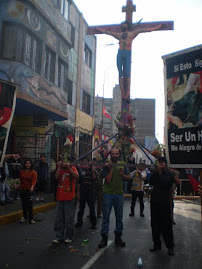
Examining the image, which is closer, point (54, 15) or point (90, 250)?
point (90, 250)

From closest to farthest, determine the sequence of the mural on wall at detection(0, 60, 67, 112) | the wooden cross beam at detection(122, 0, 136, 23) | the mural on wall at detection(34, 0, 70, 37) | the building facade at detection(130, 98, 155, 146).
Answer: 1. the wooden cross beam at detection(122, 0, 136, 23)
2. the mural on wall at detection(0, 60, 67, 112)
3. the mural on wall at detection(34, 0, 70, 37)
4. the building facade at detection(130, 98, 155, 146)

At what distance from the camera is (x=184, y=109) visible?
→ 14.0 ft

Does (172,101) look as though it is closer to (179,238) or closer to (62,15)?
(179,238)

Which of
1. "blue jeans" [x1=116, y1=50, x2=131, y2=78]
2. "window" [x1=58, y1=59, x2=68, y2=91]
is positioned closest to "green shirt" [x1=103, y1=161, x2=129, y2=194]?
"blue jeans" [x1=116, y1=50, x2=131, y2=78]

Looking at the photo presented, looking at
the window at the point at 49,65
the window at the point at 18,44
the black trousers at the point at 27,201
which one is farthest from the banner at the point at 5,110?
the window at the point at 49,65

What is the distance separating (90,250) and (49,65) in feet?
37.7

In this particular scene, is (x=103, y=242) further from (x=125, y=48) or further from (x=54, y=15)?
(x=54, y=15)

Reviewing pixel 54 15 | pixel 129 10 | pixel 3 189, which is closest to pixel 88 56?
pixel 54 15

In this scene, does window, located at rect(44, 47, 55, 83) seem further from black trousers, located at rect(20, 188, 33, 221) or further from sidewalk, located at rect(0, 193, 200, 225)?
black trousers, located at rect(20, 188, 33, 221)

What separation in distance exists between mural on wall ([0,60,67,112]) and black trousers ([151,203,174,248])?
831 cm

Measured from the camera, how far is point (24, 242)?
6.01 m

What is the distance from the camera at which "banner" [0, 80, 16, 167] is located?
464 centimetres

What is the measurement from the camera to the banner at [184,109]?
4180 mm

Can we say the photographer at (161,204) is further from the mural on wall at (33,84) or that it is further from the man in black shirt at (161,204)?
the mural on wall at (33,84)
